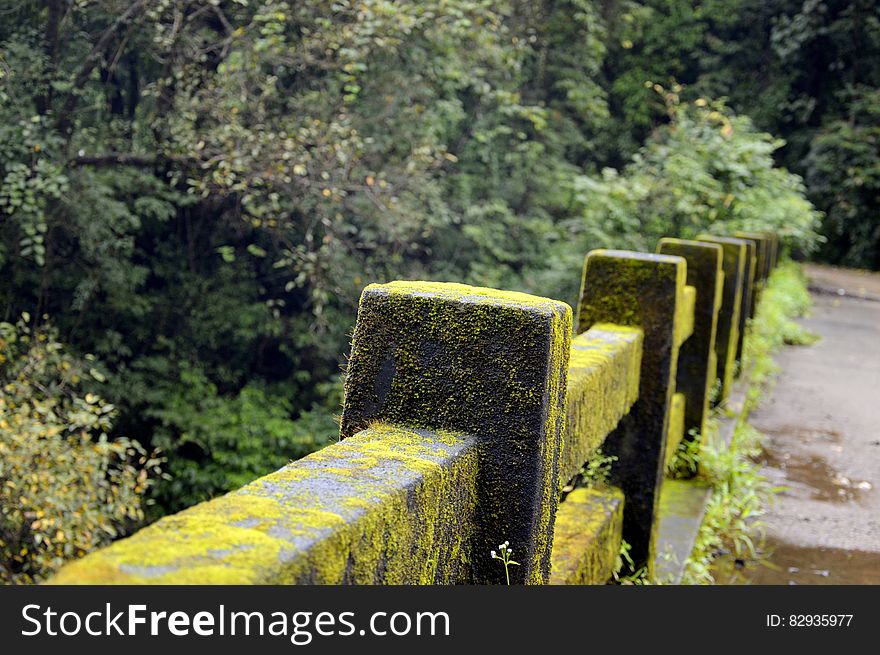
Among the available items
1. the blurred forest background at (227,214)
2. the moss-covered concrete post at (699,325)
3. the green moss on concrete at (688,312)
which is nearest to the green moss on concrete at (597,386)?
the green moss on concrete at (688,312)

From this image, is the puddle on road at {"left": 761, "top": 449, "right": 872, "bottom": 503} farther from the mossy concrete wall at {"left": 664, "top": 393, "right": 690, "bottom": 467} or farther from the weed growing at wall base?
the mossy concrete wall at {"left": 664, "top": 393, "right": 690, "bottom": 467}

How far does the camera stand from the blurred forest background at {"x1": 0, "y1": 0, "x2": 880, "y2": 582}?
809 cm

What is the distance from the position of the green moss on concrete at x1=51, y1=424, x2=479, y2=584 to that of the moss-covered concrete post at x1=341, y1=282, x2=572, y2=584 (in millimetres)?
43

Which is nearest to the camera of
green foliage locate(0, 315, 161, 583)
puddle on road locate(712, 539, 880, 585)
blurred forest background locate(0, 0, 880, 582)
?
puddle on road locate(712, 539, 880, 585)

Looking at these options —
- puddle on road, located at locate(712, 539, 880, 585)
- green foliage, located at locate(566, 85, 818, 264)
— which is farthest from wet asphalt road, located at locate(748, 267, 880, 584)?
green foliage, located at locate(566, 85, 818, 264)

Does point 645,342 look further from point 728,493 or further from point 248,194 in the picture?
point 248,194

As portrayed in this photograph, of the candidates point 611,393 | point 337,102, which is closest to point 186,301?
Answer: point 337,102

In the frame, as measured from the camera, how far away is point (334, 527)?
1.11m

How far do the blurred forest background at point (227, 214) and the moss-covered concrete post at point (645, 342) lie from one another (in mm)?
4412

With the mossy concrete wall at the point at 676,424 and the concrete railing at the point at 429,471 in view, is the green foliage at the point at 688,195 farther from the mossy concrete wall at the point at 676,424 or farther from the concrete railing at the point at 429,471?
the concrete railing at the point at 429,471

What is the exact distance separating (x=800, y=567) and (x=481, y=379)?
304cm

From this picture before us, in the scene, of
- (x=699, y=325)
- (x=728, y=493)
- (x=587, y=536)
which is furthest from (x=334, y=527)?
(x=728, y=493)

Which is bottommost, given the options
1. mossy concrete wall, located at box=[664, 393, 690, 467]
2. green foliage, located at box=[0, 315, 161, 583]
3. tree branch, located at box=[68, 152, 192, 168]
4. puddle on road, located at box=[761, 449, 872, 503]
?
green foliage, located at box=[0, 315, 161, 583]

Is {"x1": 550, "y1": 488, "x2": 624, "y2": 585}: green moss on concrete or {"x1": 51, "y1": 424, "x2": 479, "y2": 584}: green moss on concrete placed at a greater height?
{"x1": 51, "y1": 424, "x2": 479, "y2": 584}: green moss on concrete
